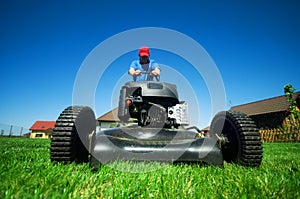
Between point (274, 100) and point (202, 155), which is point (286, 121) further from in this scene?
point (202, 155)

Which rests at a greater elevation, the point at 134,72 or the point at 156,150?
the point at 134,72


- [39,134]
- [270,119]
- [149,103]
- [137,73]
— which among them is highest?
[270,119]

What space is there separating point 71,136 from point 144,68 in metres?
2.38

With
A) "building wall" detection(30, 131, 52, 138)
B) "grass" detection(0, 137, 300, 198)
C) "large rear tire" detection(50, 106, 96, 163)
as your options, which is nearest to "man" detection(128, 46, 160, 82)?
"large rear tire" detection(50, 106, 96, 163)

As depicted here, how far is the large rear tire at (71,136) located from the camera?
246 centimetres

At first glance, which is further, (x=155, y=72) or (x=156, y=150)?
(x=155, y=72)

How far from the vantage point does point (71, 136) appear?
2.49 meters

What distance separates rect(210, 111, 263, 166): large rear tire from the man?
1.61 metres

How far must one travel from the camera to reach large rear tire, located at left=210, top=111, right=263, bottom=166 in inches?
102

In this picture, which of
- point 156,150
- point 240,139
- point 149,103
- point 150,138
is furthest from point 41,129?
point 240,139

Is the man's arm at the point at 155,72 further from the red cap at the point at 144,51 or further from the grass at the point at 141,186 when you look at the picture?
the grass at the point at 141,186

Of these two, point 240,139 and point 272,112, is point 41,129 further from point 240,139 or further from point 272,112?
point 240,139

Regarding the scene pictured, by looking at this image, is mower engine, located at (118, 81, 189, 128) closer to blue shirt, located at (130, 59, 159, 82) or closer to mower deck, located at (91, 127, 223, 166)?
mower deck, located at (91, 127, 223, 166)

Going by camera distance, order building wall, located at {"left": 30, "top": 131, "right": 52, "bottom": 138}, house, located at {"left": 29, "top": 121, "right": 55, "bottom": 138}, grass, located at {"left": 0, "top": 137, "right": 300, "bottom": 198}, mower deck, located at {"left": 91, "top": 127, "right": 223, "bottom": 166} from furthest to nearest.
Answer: house, located at {"left": 29, "top": 121, "right": 55, "bottom": 138}
building wall, located at {"left": 30, "top": 131, "right": 52, "bottom": 138}
mower deck, located at {"left": 91, "top": 127, "right": 223, "bottom": 166}
grass, located at {"left": 0, "top": 137, "right": 300, "bottom": 198}
